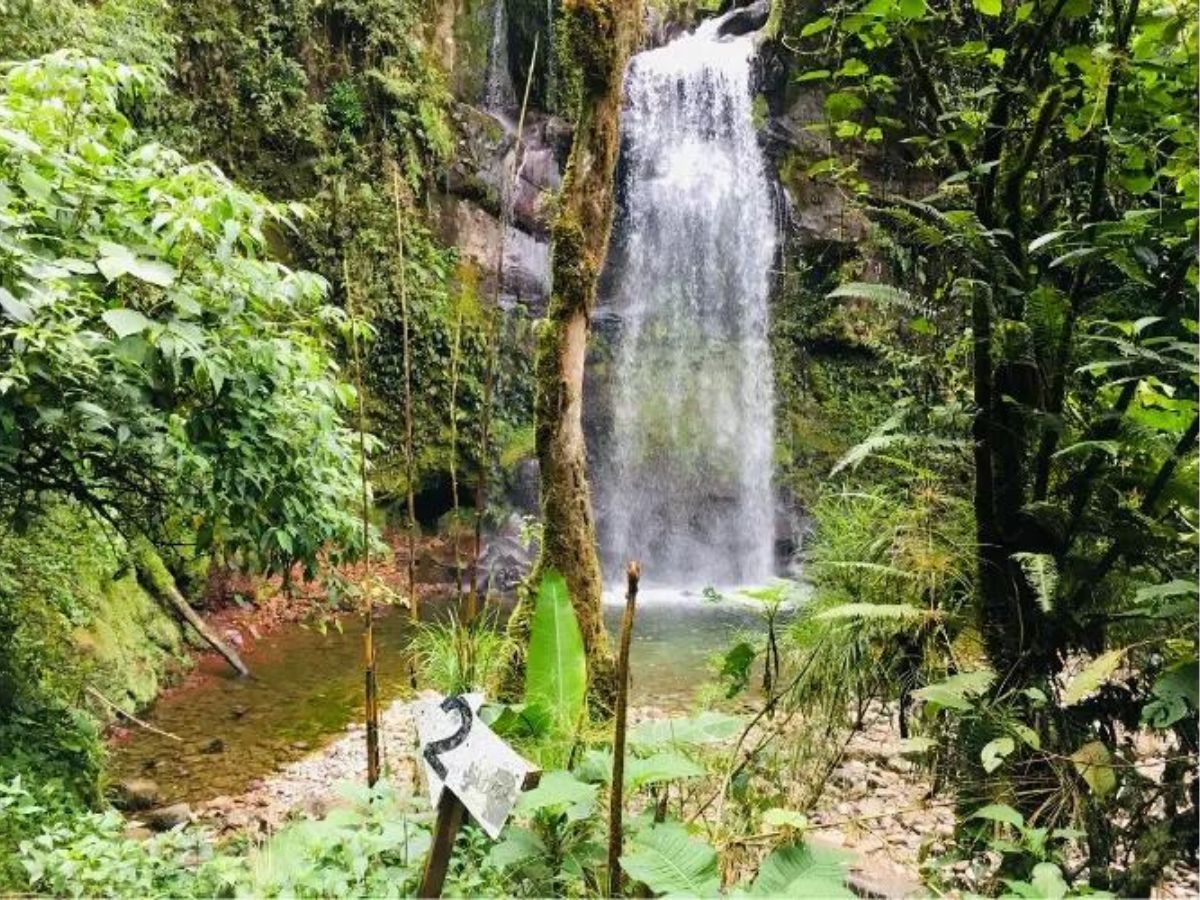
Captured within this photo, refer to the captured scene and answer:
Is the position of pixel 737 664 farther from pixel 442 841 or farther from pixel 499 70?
pixel 499 70

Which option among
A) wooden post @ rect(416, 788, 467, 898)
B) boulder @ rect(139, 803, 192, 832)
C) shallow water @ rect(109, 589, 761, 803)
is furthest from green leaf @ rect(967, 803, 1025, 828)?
boulder @ rect(139, 803, 192, 832)

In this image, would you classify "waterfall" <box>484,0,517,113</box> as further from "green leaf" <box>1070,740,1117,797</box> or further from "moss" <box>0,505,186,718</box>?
"green leaf" <box>1070,740,1117,797</box>

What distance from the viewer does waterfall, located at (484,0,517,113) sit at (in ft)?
46.3

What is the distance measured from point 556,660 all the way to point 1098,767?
1731 millimetres

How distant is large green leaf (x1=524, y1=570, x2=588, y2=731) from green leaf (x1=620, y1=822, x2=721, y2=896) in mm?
993

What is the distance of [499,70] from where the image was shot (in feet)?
46.8

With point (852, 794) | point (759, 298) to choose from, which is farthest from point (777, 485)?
point (852, 794)

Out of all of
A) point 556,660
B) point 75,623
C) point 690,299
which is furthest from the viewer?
point 690,299

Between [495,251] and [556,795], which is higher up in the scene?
[495,251]

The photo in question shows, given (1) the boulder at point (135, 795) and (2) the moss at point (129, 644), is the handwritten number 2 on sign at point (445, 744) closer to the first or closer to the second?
(1) the boulder at point (135, 795)

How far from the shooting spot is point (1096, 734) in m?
2.58

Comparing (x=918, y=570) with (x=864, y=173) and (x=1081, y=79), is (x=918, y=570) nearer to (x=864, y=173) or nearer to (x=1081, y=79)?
(x=1081, y=79)

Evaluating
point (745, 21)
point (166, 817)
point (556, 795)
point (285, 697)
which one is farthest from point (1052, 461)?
point (745, 21)

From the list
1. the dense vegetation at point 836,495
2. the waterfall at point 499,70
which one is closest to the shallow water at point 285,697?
the dense vegetation at point 836,495
